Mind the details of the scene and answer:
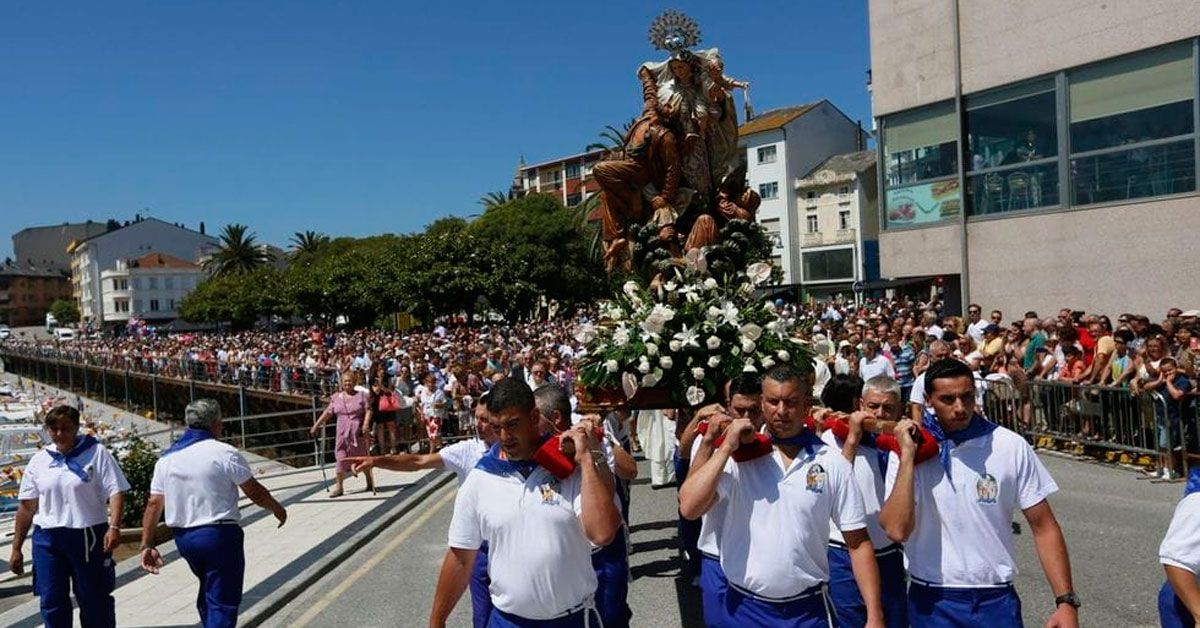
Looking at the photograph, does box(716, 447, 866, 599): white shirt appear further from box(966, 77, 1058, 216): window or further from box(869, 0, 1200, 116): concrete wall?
box(966, 77, 1058, 216): window

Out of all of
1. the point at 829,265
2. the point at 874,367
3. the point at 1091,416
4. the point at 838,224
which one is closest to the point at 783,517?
the point at 874,367

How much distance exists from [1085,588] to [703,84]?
22.5 ft

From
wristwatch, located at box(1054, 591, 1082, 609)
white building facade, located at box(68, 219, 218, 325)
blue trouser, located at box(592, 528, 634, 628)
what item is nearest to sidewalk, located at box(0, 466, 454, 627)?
→ blue trouser, located at box(592, 528, 634, 628)

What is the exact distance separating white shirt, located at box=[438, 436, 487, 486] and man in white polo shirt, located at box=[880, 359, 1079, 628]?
224 centimetres

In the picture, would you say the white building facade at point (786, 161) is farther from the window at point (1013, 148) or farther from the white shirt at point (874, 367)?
the white shirt at point (874, 367)

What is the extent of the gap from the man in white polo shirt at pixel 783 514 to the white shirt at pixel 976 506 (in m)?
0.28

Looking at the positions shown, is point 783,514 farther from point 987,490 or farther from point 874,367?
point 874,367

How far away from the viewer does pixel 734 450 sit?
3.97 metres

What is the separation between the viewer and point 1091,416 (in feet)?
40.8

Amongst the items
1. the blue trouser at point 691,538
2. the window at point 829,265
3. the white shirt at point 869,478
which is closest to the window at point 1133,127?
the blue trouser at point 691,538

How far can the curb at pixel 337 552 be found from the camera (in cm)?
757

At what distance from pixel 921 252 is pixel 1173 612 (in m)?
19.3

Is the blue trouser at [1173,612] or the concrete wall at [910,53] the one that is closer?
the blue trouser at [1173,612]

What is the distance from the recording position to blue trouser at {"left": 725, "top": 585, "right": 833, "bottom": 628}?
3.98 metres
